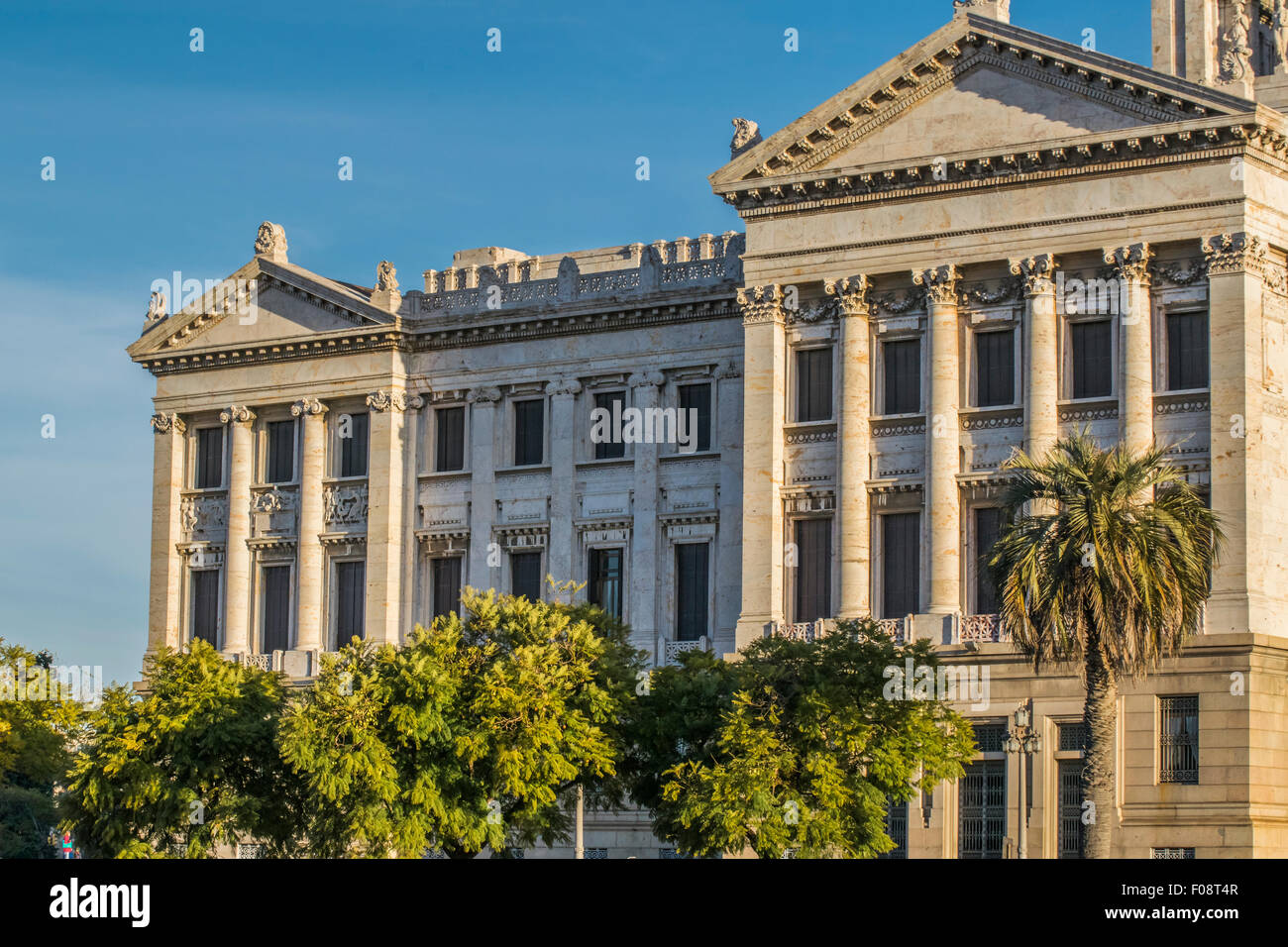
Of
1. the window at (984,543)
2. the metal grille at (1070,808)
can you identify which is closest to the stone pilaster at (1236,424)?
the metal grille at (1070,808)

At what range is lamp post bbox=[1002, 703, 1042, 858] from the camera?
51.4 m

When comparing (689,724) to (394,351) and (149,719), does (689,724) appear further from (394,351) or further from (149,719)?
(394,351)

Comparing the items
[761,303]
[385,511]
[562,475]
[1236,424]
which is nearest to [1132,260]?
[1236,424]

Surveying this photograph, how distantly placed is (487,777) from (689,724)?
4.44 m

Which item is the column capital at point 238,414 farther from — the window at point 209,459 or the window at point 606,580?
the window at point 606,580

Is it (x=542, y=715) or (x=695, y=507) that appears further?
(x=695, y=507)

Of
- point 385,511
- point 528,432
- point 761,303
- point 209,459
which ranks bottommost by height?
point 385,511

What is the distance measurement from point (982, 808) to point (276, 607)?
81.3 ft

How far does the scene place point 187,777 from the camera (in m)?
53.3

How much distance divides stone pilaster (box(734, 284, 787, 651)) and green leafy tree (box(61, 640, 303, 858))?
12.6m

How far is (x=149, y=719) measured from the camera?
2112 inches

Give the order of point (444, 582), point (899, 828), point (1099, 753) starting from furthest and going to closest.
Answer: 1. point (444, 582)
2. point (899, 828)
3. point (1099, 753)

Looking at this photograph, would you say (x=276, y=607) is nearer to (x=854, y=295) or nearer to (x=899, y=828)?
(x=854, y=295)
